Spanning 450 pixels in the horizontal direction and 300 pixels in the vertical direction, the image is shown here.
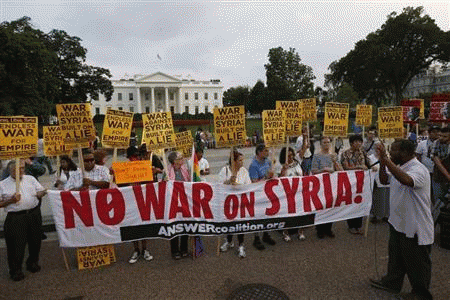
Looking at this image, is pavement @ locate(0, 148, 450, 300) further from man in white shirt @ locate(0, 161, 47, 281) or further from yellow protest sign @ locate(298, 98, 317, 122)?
yellow protest sign @ locate(298, 98, 317, 122)

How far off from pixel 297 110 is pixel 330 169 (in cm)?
146

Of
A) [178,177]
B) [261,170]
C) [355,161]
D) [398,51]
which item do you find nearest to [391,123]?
[355,161]

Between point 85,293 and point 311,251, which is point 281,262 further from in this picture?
point 85,293

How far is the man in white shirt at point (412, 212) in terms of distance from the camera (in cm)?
347

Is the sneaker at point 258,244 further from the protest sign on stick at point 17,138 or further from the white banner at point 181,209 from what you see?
the protest sign on stick at point 17,138

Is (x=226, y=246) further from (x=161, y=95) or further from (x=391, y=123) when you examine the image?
(x=161, y=95)

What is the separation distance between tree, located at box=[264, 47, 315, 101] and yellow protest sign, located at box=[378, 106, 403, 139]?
56247 mm

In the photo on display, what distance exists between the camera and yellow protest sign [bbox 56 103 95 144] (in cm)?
500

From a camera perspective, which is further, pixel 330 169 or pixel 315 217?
pixel 330 169

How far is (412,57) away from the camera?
46938 mm

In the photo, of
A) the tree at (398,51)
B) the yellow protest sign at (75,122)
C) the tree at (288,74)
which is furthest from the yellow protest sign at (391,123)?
the tree at (288,74)

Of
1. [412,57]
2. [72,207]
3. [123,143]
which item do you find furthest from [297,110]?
[412,57]

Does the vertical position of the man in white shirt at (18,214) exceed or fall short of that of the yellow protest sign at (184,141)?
it falls short

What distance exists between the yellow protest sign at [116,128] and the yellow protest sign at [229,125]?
159cm
